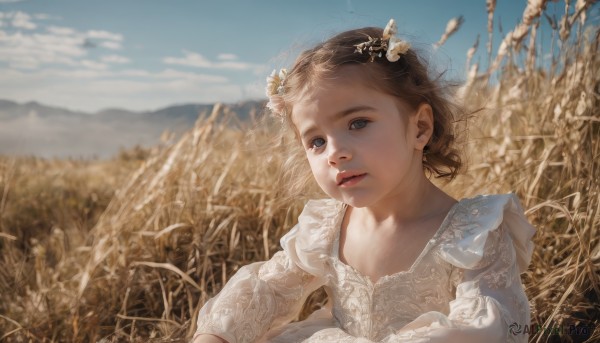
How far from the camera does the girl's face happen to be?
1538 millimetres

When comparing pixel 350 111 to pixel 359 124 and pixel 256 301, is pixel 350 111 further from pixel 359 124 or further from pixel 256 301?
pixel 256 301

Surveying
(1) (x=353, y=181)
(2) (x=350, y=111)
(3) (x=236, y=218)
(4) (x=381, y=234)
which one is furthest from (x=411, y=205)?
(3) (x=236, y=218)

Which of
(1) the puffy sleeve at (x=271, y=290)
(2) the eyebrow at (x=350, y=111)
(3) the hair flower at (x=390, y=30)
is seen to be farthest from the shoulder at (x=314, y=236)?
(3) the hair flower at (x=390, y=30)

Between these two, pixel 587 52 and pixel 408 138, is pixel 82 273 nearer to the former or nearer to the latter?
pixel 408 138

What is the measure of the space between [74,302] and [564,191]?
1925mm

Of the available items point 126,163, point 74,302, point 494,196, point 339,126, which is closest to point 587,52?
point 494,196

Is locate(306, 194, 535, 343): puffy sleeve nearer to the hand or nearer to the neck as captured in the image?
the neck

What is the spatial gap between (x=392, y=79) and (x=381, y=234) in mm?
416

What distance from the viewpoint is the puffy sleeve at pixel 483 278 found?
1359mm

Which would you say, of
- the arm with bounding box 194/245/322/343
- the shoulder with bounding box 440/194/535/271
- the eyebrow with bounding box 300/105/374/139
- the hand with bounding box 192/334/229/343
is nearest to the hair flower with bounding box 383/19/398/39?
Answer: the eyebrow with bounding box 300/105/374/139

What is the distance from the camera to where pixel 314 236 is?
182 centimetres

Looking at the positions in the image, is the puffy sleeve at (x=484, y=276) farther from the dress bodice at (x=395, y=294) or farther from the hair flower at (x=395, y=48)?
the hair flower at (x=395, y=48)

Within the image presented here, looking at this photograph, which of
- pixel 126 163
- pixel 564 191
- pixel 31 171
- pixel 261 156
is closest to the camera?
pixel 564 191

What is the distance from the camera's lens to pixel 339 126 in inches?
61.4
